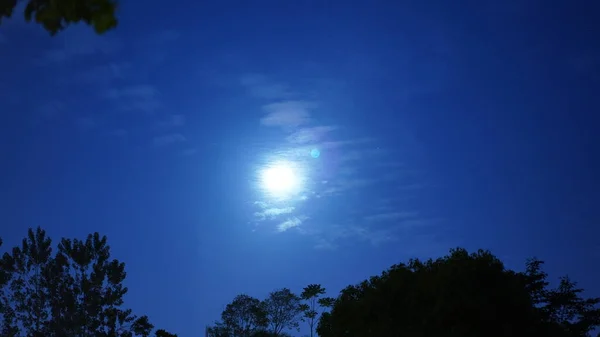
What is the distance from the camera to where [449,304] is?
1159 inches

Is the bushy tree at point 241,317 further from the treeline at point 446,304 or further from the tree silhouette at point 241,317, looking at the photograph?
the treeline at point 446,304

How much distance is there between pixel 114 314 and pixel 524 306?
47.2 m

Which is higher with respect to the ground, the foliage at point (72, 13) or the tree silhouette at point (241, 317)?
the tree silhouette at point (241, 317)

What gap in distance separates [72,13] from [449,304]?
2721 cm

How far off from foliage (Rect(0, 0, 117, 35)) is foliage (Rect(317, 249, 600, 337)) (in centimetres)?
2708

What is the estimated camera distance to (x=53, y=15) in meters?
6.62

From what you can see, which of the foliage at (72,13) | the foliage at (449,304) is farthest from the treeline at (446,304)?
the foliage at (72,13)

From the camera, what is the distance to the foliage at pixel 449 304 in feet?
96.1

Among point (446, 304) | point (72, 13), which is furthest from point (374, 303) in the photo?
point (72, 13)

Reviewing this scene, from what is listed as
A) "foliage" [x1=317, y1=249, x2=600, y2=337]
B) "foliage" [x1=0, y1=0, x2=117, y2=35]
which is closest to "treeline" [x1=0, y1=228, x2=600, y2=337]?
"foliage" [x1=317, y1=249, x2=600, y2=337]

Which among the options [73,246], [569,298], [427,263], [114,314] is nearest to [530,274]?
[569,298]

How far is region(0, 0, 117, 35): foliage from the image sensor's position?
6453 millimetres

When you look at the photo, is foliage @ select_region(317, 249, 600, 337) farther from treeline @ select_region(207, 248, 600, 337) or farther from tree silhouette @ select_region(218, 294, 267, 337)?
tree silhouette @ select_region(218, 294, 267, 337)

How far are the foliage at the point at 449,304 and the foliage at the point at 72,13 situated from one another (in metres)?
27.1
